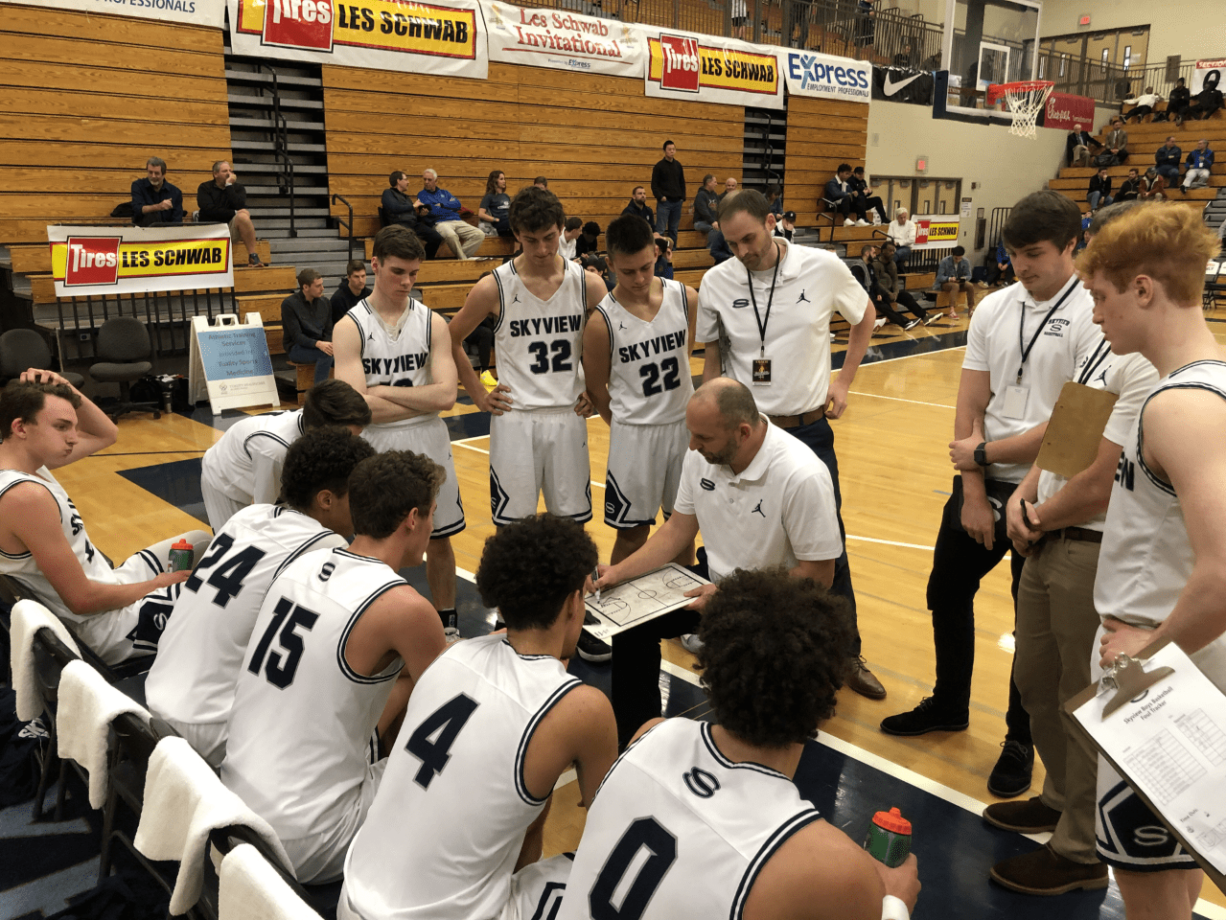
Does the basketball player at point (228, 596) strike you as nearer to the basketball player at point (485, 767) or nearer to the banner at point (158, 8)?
the basketball player at point (485, 767)

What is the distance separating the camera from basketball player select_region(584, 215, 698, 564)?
4.20 m

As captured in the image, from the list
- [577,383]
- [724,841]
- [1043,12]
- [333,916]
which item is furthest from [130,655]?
[1043,12]

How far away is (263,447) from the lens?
369cm

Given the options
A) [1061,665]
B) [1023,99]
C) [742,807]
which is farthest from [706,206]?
[742,807]

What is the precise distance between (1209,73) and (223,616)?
99.4 feet

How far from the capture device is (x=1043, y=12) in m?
29.3

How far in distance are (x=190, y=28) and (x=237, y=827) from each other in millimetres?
11829

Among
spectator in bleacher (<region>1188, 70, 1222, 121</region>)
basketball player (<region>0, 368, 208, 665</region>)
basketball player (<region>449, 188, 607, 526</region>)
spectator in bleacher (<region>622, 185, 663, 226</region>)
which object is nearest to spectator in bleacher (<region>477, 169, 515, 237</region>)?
spectator in bleacher (<region>622, 185, 663, 226</region>)

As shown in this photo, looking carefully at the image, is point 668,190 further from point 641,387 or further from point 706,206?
point 641,387

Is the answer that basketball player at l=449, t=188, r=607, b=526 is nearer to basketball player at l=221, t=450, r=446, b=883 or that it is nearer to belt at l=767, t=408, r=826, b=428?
belt at l=767, t=408, r=826, b=428

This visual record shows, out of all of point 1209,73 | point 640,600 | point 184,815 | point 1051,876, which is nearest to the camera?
point 184,815

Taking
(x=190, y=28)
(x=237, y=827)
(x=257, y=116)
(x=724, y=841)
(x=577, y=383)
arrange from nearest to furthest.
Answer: (x=724, y=841), (x=237, y=827), (x=577, y=383), (x=190, y=28), (x=257, y=116)

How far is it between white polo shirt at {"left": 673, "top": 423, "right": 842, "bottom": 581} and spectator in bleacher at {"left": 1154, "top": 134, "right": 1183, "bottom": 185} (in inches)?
957

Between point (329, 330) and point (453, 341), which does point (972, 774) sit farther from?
point (329, 330)
